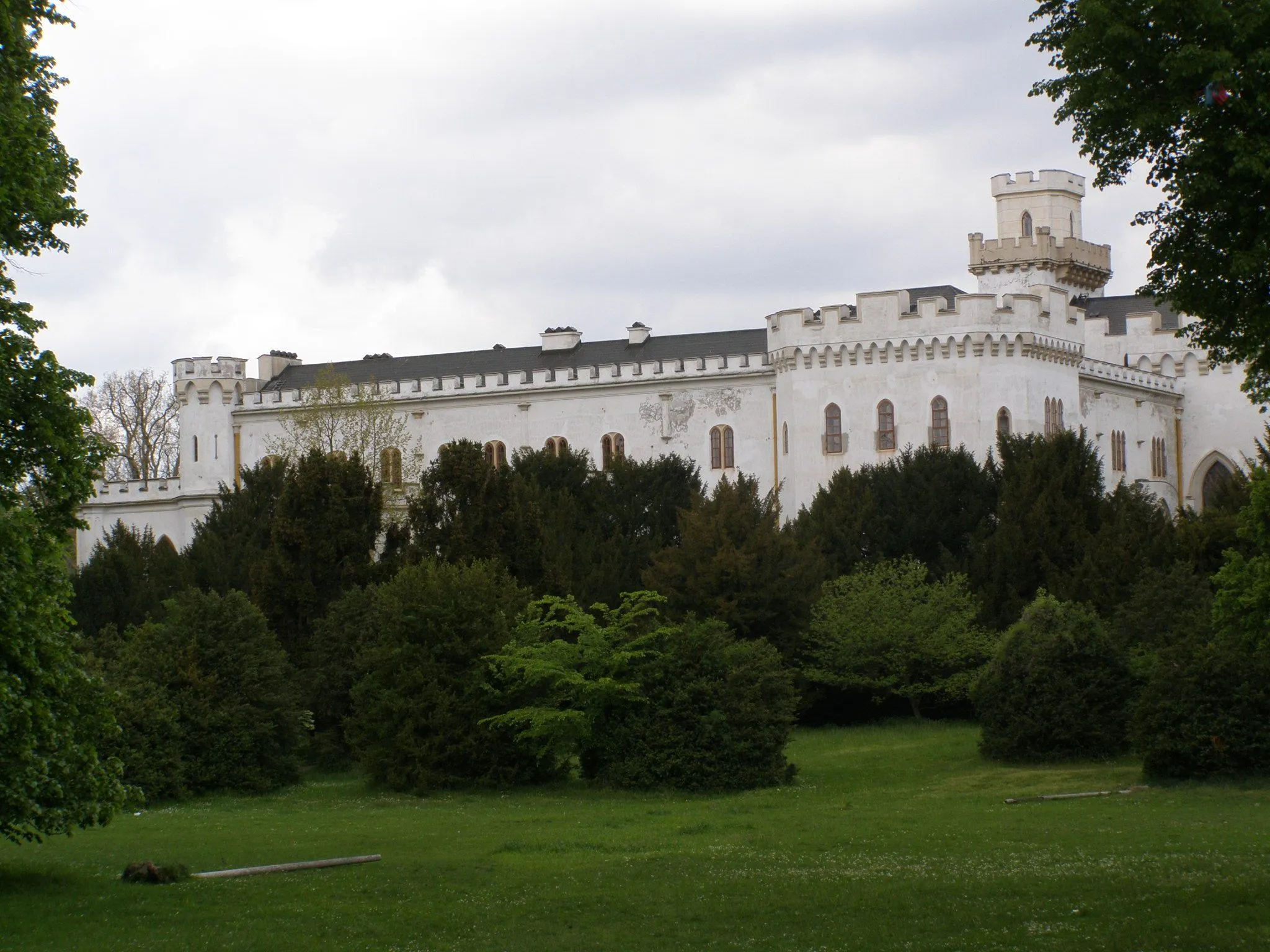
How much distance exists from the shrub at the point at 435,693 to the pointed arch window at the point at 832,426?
93.4 ft

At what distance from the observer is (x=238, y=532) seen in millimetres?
59812

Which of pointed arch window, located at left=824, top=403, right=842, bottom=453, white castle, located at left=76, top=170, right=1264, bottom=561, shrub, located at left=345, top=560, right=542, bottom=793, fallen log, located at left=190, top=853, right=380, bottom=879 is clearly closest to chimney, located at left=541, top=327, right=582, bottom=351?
white castle, located at left=76, top=170, right=1264, bottom=561

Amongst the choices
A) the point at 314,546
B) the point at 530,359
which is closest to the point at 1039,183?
the point at 530,359

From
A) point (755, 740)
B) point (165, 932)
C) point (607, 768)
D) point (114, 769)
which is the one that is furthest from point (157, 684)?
point (165, 932)

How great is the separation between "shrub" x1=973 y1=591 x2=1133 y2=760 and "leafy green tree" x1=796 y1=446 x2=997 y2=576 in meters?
17.0

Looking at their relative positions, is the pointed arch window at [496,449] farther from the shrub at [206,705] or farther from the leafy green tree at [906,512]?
the shrub at [206,705]

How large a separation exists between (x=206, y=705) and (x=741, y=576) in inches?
729

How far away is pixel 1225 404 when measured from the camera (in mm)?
73438

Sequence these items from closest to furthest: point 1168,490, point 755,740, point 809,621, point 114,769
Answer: point 114,769 → point 755,740 → point 809,621 → point 1168,490

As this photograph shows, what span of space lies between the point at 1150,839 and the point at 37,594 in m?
13.3

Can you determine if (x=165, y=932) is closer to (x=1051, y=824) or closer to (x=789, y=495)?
(x=1051, y=824)

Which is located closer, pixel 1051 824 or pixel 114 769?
pixel 114 769

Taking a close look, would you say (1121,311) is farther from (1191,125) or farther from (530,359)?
(1191,125)

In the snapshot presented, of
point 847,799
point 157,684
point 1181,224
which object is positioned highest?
point 1181,224
